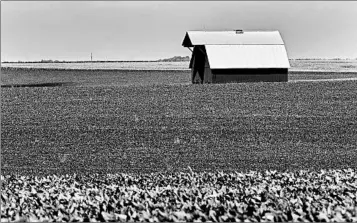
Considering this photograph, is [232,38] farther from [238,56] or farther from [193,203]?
[193,203]

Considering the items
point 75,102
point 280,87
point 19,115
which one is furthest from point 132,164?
point 280,87

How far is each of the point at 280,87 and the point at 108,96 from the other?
9872 mm

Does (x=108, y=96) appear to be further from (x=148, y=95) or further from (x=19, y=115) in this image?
(x=19, y=115)

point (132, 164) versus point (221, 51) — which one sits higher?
point (221, 51)

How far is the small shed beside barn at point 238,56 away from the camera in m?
54.2

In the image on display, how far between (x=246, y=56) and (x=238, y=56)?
1.87 ft

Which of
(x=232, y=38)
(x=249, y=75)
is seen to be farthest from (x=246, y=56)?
(x=232, y=38)

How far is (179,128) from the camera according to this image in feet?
114

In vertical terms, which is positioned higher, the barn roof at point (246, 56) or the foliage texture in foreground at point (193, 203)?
the barn roof at point (246, 56)

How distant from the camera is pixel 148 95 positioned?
4500cm

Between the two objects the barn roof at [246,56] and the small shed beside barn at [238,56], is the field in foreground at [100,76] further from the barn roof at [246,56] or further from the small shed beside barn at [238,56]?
the barn roof at [246,56]

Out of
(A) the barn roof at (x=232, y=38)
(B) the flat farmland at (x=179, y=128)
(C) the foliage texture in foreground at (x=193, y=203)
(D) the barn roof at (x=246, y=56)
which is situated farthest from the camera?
(A) the barn roof at (x=232, y=38)

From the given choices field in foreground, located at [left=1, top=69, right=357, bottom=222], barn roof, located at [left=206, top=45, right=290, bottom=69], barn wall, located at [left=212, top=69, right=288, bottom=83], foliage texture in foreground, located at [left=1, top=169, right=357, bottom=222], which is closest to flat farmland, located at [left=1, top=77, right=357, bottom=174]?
field in foreground, located at [left=1, top=69, right=357, bottom=222]

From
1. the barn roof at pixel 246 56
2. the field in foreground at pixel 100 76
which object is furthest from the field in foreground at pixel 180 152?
the field in foreground at pixel 100 76
